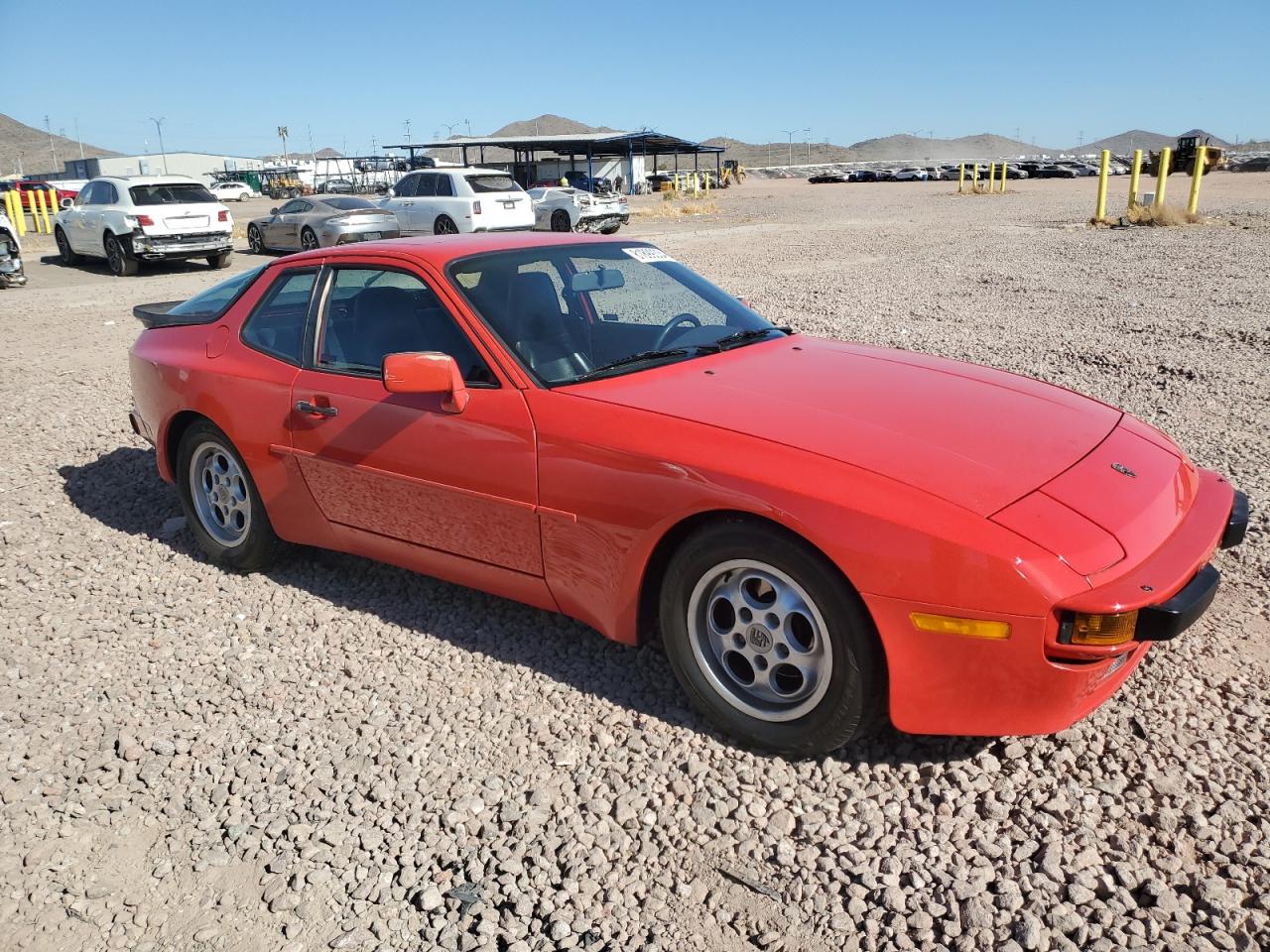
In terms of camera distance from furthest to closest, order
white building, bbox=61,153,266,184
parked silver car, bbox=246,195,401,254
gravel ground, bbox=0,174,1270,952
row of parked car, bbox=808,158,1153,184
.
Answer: white building, bbox=61,153,266,184, row of parked car, bbox=808,158,1153,184, parked silver car, bbox=246,195,401,254, gravel ground, bbox=0,174,1270,952

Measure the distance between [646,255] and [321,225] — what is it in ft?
57.1

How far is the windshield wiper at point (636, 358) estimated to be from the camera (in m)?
3.36

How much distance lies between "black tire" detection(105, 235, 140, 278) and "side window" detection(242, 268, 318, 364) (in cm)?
1484

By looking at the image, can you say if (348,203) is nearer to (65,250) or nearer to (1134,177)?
(65,250)

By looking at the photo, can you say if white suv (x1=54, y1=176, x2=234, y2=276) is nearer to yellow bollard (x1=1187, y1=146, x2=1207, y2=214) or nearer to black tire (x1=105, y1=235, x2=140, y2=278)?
black tire (x1=105, y1=235, x2=140, y2=278)

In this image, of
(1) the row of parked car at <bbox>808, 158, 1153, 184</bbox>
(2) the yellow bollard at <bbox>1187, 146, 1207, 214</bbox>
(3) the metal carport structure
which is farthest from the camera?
(1) the row of parked car at <bbox>808, 158, 1153, 184</bbox>

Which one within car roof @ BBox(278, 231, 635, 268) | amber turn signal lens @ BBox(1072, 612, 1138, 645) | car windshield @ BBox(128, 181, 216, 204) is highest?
Result: car windshield @ BBox(128, 181, 216, 204)

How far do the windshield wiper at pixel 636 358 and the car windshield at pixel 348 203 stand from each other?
18.8 meters

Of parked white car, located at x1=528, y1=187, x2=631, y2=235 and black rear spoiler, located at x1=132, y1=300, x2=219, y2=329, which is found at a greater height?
black rear spoiler, located at x1=132, y1=300, x2=219, y2=329

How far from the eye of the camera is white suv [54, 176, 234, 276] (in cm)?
1689

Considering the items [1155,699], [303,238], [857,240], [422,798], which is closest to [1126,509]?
[1155,699]

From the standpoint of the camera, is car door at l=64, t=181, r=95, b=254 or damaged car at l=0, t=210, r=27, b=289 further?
car door at l=64, t=181, r=95, b=254

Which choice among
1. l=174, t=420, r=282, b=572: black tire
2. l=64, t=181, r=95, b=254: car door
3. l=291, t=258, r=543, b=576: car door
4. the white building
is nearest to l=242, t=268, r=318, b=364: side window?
l=291, t=258, r=543, b=576: car door

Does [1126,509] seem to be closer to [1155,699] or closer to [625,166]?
[1155,699]
